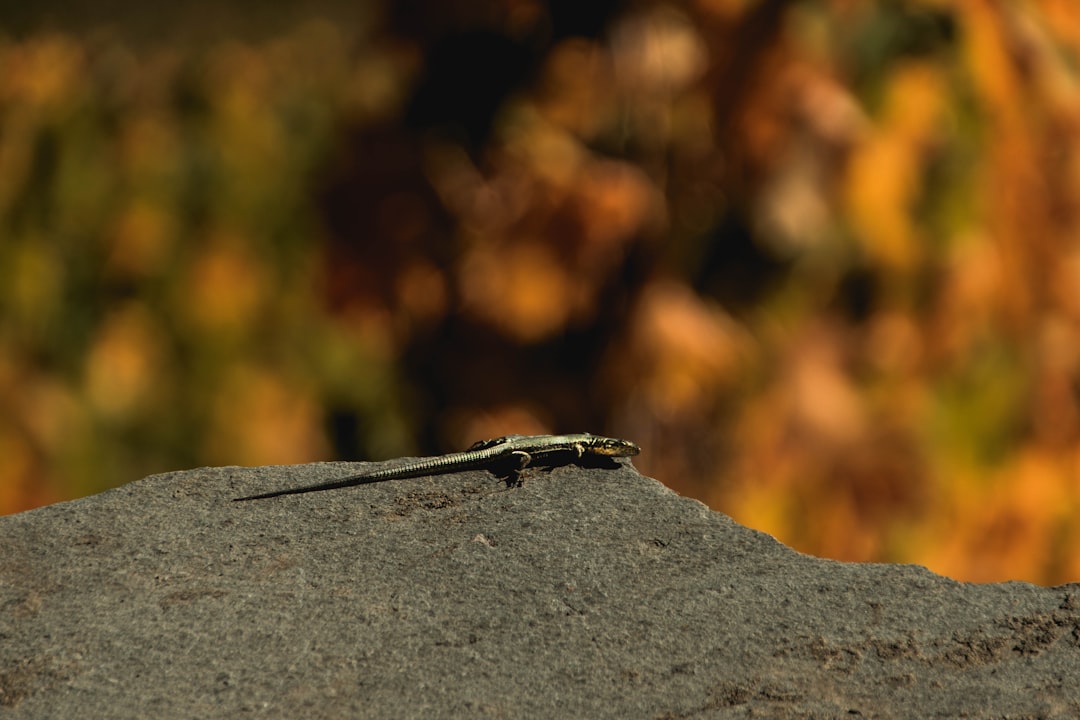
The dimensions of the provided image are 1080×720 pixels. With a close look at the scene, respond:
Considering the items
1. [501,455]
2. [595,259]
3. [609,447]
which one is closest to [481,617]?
[501,455]

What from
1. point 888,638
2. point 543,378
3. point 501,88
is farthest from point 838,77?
point 888,638

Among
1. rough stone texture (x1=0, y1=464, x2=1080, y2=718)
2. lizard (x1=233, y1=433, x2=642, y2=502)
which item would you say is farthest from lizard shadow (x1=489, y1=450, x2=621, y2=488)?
rough stone texture (x1=0, y1=464, x2=1080, y2=718)


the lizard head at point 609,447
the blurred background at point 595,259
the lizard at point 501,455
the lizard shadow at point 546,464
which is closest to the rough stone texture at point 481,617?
the lizard at point 501,455

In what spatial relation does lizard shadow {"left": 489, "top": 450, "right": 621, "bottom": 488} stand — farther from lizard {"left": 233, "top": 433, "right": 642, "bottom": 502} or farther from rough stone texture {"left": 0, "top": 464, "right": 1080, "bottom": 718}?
rough stone texture {"left": 0, "top": 464, "right": 1080, "bottom": 718}

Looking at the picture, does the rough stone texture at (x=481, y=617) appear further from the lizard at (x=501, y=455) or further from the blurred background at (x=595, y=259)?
the blurred background at (x=595, y=259)

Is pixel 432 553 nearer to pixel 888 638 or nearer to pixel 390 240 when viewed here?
pixel 888 638

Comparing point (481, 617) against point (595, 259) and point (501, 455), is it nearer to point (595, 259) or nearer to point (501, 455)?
point (501, 455)
